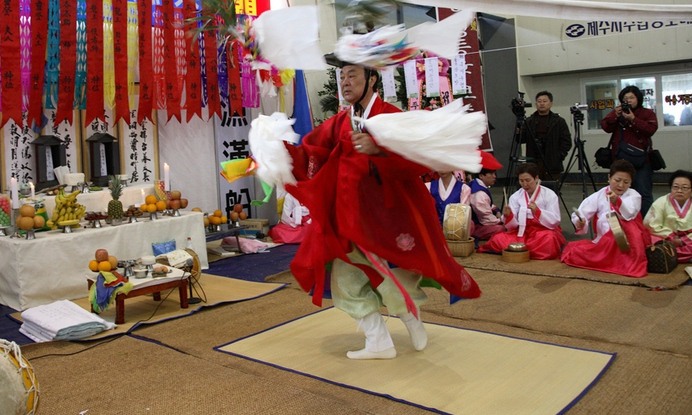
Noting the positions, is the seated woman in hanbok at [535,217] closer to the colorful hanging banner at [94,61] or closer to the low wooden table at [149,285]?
the low wooden table at [149,285]

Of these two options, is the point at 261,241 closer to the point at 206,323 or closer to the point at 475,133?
the point at 206,323

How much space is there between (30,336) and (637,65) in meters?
7.29

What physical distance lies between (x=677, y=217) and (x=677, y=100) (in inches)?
141

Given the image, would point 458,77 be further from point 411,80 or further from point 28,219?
point 28,219

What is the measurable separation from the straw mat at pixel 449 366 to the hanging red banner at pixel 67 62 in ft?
9.70

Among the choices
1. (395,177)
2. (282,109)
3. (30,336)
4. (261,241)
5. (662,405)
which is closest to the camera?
(662,405)

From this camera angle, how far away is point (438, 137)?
274 centimetres

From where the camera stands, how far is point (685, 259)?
5.14 metres

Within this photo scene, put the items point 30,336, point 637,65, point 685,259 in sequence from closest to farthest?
point 30,336, point 685,259, point 637,65

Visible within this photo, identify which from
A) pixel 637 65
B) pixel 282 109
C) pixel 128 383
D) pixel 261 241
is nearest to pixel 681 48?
pixel 637 65

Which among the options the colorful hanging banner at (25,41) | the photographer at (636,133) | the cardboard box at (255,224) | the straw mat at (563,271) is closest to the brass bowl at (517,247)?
the straw mat at (563,271)

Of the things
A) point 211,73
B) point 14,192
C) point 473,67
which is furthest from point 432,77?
point 14,192

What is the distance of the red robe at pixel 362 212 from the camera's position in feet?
10.2

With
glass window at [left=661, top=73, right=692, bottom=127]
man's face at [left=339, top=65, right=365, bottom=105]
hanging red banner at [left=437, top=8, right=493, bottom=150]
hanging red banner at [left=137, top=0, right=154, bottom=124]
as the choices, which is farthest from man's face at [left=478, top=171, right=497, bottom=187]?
man's face at [left=339, top=65, right=365, bottom=105]
